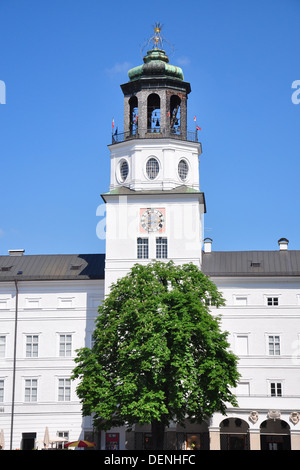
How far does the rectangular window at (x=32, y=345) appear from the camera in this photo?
5959cm

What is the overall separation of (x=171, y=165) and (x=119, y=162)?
404 cm

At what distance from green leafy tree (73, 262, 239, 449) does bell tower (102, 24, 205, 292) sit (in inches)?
259

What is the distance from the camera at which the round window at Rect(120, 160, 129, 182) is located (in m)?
58.7

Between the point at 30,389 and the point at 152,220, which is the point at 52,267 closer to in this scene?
the point at 30,389

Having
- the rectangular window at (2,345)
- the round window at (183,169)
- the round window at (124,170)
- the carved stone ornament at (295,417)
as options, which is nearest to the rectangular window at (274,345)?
the carved stone ornament at (295,417)

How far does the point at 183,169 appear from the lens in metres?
58.7

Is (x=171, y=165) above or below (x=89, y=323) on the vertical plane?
above

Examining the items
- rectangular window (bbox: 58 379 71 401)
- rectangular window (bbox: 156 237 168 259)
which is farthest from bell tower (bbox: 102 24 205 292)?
rectangular window (bbox: 58 379 71 401)

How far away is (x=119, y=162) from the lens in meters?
58.8

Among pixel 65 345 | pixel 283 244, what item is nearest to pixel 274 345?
pixel 283 244

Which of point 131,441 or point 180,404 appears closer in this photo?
point 180,404

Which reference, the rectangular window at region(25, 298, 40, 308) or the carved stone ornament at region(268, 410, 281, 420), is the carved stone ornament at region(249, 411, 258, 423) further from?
the rectangular window at region(25, 298, 40, 308)
